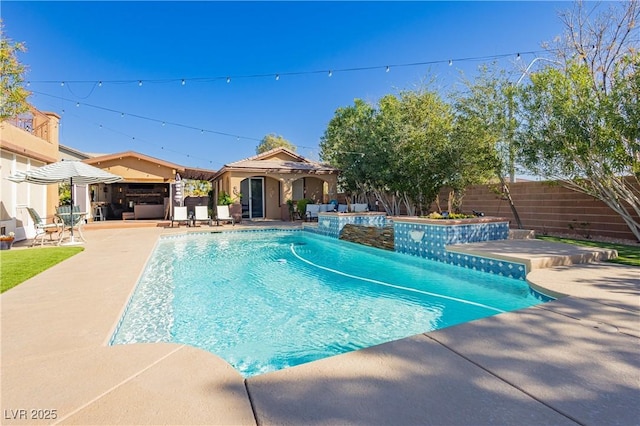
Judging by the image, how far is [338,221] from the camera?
1236cm

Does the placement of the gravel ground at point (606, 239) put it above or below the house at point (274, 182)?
below

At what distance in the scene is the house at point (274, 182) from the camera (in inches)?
723

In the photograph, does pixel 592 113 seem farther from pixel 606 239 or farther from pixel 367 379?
pixel 367 379

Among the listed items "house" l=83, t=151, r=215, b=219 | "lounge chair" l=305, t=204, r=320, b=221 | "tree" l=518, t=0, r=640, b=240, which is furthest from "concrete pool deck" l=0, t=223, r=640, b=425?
"house" l=83, t=151, r=215, b=219

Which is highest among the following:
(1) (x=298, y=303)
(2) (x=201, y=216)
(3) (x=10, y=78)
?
(3) (x=10, y=78)

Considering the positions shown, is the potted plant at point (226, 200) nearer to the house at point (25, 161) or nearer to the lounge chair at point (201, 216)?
the lounge chair at point (201, 216)

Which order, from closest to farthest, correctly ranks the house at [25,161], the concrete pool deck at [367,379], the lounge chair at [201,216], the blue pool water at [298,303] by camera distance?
the concrete pool deck at [367,379] → the blue pool water at [298,303] → the house at [25,161] → the lounge chair at [201,216]

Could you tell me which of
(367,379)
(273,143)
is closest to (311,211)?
(367,379)

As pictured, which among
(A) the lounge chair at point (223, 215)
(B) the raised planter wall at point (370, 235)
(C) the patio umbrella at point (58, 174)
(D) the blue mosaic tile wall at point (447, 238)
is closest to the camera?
(D) the blue mosaic tile wall at point (447, 238)

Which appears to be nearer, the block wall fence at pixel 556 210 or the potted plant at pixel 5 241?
the potted plant at pixel 5 241

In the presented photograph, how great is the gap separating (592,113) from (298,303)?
23.1ft

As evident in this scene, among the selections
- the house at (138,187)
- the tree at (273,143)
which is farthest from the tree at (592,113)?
the tree at (273,143)

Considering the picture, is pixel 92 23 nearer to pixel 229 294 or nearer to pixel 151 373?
pixel 229 294

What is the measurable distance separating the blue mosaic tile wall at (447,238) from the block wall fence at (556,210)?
300 cm
